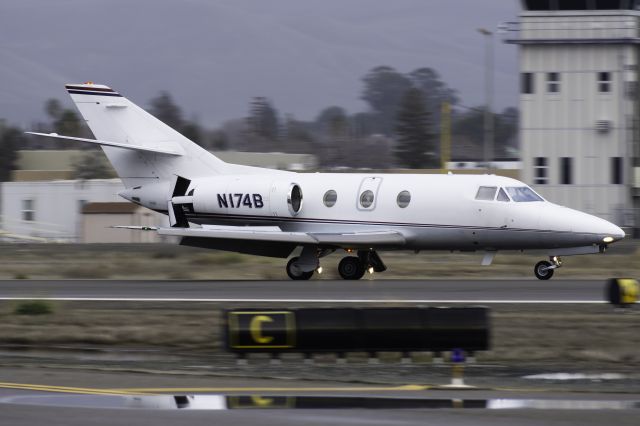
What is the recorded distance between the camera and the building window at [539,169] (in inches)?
2089

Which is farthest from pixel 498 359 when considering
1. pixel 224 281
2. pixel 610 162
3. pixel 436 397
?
pixel 610 162

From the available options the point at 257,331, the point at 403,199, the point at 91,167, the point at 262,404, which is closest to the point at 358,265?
the point at 403,199

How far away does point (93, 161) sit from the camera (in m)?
91.9

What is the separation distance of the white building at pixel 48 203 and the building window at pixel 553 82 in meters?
23.0

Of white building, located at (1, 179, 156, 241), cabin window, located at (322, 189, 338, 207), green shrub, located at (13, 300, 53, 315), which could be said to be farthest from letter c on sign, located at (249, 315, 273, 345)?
white building, located at (1, 179, 156, 241)

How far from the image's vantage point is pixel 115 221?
55.4 meters

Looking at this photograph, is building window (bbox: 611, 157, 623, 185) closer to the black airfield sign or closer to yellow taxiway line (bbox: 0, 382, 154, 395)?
the black airfield sign

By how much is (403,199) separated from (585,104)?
28.2 meters

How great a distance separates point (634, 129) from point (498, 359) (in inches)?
1564

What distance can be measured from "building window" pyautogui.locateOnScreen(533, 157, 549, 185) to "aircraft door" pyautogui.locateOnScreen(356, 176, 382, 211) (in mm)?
27161

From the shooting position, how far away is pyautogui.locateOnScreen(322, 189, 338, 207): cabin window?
89.7 feet

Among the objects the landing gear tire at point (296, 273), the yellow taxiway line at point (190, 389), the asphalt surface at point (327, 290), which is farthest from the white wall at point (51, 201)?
the yellow taxiway line at point (190, 389)

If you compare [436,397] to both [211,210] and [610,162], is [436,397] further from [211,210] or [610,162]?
[610,162]

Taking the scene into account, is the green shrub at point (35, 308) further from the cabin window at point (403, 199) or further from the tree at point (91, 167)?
the tree at point (91, 167)
